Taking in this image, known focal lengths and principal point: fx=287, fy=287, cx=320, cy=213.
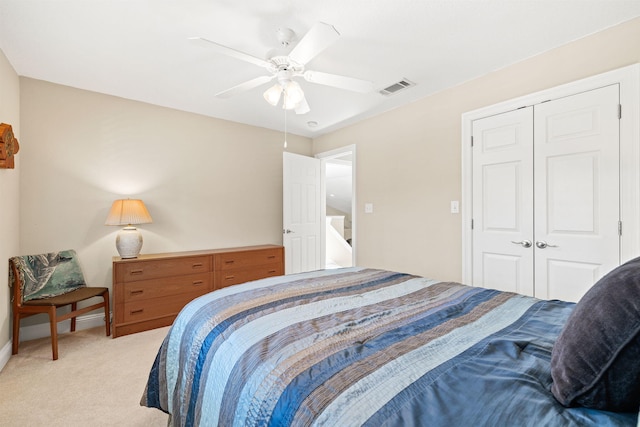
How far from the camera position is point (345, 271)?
2.11m

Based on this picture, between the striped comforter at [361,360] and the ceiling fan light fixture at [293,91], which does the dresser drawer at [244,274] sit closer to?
the striped comforter at [361,360]

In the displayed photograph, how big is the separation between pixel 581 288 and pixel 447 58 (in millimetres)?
2039

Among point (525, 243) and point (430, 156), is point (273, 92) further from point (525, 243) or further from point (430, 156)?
point (525, 243)

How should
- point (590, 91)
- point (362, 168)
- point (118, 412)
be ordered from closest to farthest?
point (118, 412) < point (590, 91) < point (362, 168)

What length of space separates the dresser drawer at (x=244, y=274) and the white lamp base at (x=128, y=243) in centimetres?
87

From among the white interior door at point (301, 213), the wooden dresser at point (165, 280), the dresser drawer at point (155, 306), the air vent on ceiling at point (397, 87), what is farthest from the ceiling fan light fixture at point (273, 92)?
the dresser drawer at point (155, 306)

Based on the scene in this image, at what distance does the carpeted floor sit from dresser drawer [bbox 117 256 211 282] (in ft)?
1.91

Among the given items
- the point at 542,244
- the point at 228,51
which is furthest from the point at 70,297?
the point at 542,244

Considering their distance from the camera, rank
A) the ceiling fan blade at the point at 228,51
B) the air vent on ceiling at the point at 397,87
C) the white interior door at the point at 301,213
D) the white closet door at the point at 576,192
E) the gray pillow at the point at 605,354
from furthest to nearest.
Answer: the white interior door at the point at 301,213
the air vent on ceiling at the point at 397,87
the white closet door at the point at 576,192
the ceiling fan blade at the point at 228,51
the gray pillow at the point at 605,354

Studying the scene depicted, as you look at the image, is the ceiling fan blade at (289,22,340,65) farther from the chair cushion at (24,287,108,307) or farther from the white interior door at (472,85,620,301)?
the chair cushion at (24,287,108,307)

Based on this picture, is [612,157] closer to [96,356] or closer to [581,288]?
[581,288]

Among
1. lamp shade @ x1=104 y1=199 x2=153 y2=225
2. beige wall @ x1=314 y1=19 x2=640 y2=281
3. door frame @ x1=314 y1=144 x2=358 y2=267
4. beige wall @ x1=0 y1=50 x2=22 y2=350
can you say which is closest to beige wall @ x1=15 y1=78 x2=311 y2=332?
beige wall @ x1=0 y1=50 x2=22 y2=350

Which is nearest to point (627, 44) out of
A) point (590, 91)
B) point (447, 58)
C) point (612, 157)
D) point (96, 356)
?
point (590, 91)

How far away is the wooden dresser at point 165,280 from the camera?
9.14 ft
